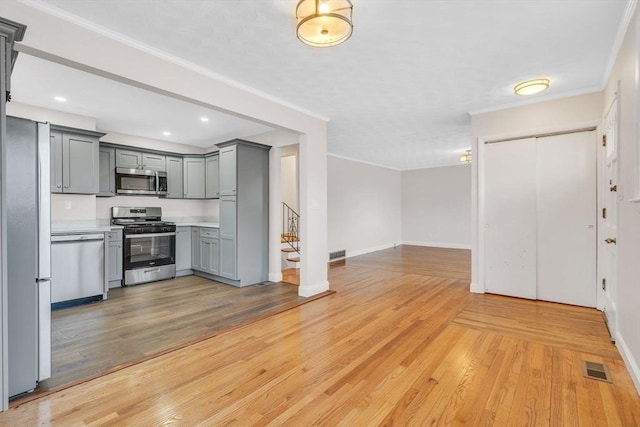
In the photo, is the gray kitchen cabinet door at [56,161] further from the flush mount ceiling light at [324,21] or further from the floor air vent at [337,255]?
the floor air vent at [337,255]

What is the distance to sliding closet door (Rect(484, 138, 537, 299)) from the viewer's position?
3971 mm

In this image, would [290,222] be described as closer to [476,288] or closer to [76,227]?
[76,227]

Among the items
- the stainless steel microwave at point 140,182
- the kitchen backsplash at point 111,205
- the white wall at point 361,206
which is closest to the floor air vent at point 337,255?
the white wall at point 361,206

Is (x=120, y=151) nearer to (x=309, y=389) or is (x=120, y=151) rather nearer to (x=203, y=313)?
(x=203, y=313)

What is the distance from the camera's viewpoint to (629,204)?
227cm

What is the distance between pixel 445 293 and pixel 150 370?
12.2 feet

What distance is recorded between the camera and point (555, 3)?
208cm

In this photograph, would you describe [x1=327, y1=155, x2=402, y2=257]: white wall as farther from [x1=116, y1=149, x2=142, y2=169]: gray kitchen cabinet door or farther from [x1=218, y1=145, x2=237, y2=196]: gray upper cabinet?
[x1=116, y1=149, x2=142, y2=169]: gray kitchen cabinet door

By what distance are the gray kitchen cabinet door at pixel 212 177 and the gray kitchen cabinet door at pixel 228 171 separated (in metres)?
0.75

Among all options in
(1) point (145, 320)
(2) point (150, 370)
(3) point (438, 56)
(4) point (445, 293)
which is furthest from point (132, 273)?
(3) point (438, 56)

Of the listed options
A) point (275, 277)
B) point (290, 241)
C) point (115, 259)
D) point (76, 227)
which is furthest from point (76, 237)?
point (290, 241)

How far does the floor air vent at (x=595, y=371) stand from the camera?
2164 mm

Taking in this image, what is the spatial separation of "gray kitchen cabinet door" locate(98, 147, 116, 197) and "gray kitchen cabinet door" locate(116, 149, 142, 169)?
0.26 ft

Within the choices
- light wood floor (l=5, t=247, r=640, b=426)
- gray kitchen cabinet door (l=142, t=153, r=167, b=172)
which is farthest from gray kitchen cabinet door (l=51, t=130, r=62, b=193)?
light wood floor (l=5, t=247, r=640, b=426)
